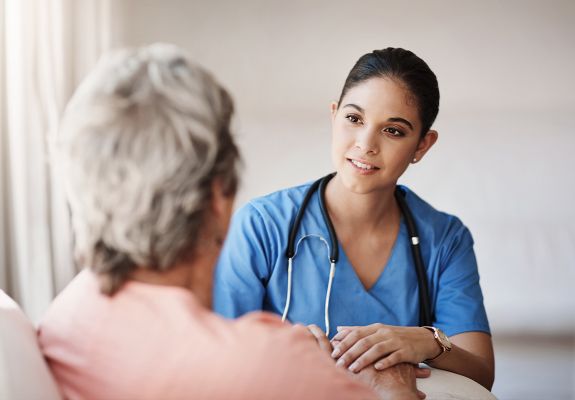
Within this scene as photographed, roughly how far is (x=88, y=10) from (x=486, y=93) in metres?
1.61

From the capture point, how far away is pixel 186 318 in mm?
814

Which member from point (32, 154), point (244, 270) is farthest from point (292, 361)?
point (32, 154)

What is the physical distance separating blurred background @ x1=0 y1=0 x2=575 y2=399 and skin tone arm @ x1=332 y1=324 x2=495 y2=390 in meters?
1.53

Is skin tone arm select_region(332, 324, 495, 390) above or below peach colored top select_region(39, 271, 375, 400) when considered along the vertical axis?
below

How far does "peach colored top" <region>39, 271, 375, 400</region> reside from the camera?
0.79 metres

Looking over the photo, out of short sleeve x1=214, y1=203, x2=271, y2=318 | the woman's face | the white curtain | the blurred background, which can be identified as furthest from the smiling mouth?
the blurred background

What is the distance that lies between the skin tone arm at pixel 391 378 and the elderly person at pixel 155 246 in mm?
387

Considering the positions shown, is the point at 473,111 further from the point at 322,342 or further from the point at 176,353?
the point at 176,353

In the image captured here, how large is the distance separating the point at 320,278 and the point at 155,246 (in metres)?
0.80

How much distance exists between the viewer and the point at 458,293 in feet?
5.27

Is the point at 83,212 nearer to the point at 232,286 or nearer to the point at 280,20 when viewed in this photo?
the point at 232,286

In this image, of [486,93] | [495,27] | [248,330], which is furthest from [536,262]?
[248,330]

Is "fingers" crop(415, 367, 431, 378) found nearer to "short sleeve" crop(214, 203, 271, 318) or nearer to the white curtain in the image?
"short sleeve" crop(214, 203, 271, 318)

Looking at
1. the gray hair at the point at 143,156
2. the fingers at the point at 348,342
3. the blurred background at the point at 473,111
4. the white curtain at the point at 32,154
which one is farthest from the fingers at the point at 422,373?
the blurred background at the point at 473,111
